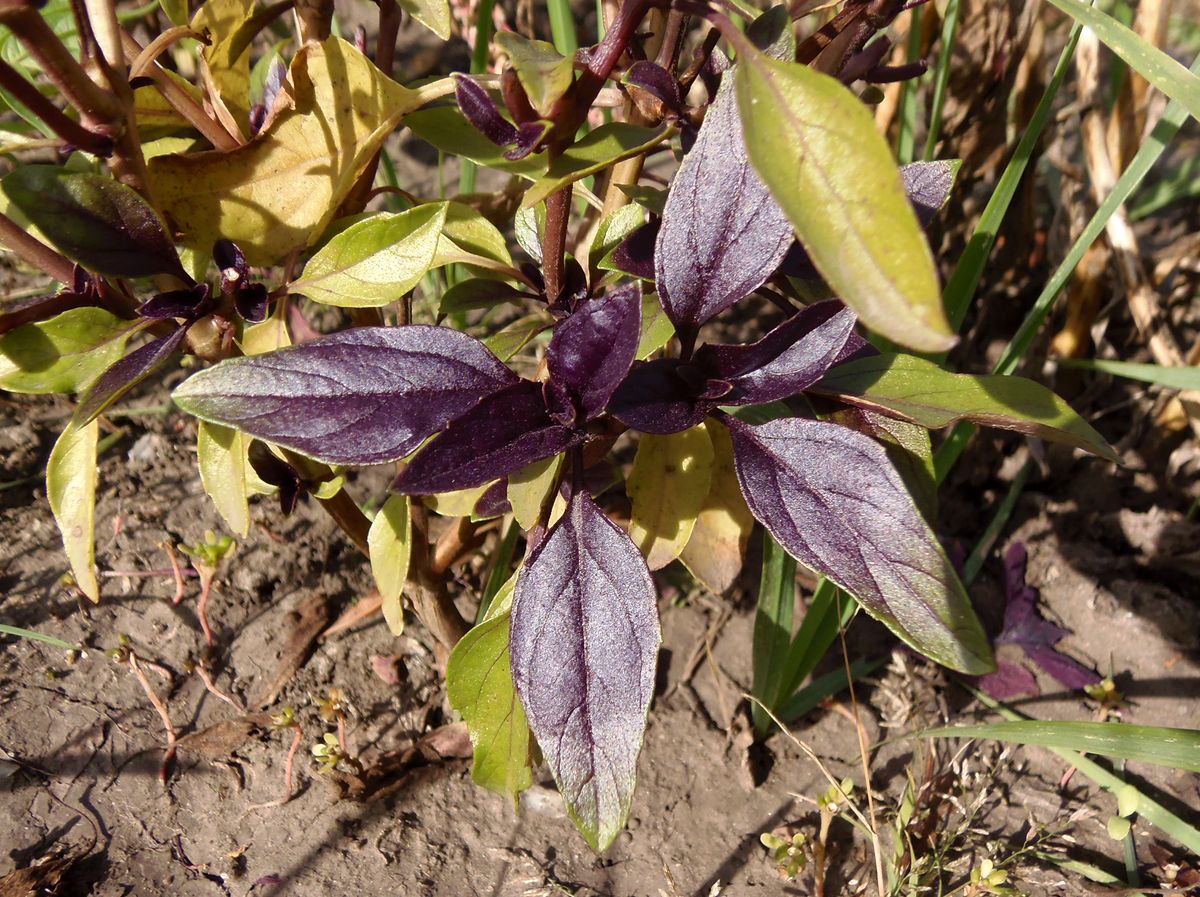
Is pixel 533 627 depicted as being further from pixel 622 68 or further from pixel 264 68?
pixel 264 68

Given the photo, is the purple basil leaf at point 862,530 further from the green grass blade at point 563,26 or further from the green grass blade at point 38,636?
the green grass blade at point 38,636

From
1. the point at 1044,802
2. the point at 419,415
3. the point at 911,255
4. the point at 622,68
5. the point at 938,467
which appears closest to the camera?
the point at 911,255

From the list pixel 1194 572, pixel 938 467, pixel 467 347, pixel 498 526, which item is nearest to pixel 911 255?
pixel 467 347

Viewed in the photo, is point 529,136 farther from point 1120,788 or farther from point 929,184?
point 1120,788

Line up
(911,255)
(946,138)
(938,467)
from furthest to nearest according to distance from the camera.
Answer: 1. (946,138)
2. (938,467)
3. (911,255)

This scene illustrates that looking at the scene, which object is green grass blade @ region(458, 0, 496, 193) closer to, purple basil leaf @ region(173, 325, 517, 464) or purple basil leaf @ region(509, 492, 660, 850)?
purple basil leaf @ region(173, 325, 517, 464)
